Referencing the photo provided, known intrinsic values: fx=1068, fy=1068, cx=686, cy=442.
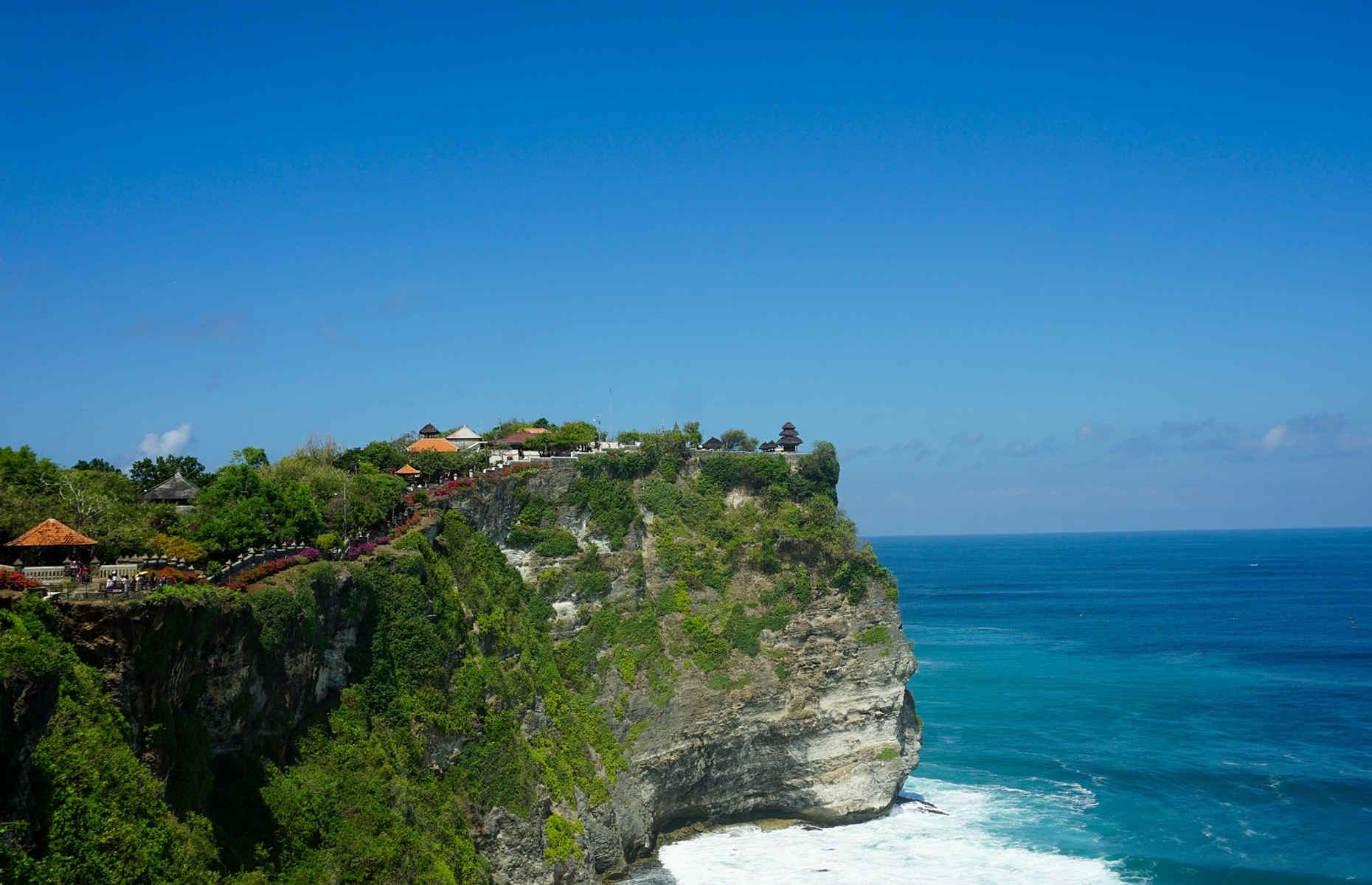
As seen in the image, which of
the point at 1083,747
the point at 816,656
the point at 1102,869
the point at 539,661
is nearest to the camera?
the point at 1102,869

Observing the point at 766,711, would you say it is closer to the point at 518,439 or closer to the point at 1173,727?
the point at 518,439

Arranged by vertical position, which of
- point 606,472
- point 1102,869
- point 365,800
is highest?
point 606,472

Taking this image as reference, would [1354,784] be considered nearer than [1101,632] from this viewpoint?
Yes

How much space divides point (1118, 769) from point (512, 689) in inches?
1603

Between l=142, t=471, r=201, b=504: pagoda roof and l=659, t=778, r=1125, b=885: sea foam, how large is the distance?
91.0ft

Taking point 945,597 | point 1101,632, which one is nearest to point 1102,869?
point 1101,632

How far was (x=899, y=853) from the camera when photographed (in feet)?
176

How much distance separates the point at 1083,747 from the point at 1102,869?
22.9 meters

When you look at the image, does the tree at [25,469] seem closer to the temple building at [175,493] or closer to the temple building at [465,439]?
the temple building at [175,493]

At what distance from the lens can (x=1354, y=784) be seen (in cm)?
6284

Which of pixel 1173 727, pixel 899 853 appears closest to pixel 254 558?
pixel 899 853

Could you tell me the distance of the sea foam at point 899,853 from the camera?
5012 cm

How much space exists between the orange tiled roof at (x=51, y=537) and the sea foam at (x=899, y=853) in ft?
102

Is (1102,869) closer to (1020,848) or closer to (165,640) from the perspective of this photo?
(1020,848)
